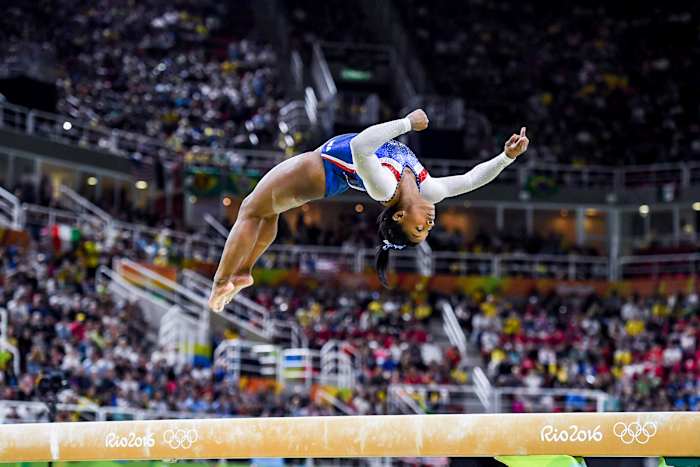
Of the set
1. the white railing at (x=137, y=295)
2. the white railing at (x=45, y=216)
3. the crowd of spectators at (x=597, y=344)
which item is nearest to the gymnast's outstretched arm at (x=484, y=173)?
the crowd of spectators at (x=597, y=344)

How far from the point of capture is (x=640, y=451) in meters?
A: 7.09

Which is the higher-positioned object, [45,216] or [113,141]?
[113,141]

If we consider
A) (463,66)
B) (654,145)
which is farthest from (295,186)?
(463,66)

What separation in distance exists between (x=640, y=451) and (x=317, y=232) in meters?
21.1

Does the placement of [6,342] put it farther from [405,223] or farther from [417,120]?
[417,120]

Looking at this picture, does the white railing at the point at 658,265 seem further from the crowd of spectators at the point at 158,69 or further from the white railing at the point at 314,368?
the white railing at the point at 314,368

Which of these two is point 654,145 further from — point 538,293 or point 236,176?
point 236,176

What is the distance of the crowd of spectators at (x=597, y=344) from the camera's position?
849 inches

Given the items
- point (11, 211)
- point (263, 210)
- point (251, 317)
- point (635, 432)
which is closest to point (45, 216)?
point (11, 211)

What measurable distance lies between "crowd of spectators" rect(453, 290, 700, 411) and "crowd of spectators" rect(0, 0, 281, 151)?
7.59m

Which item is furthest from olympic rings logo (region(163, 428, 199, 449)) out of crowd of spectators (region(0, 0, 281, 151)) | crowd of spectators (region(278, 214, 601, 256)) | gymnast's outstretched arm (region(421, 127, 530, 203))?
crowd of spectators (region(0, 0, 281, 151))

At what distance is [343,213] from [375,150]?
2267 cm

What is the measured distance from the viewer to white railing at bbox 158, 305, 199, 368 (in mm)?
21109

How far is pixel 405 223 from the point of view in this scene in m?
7.66
